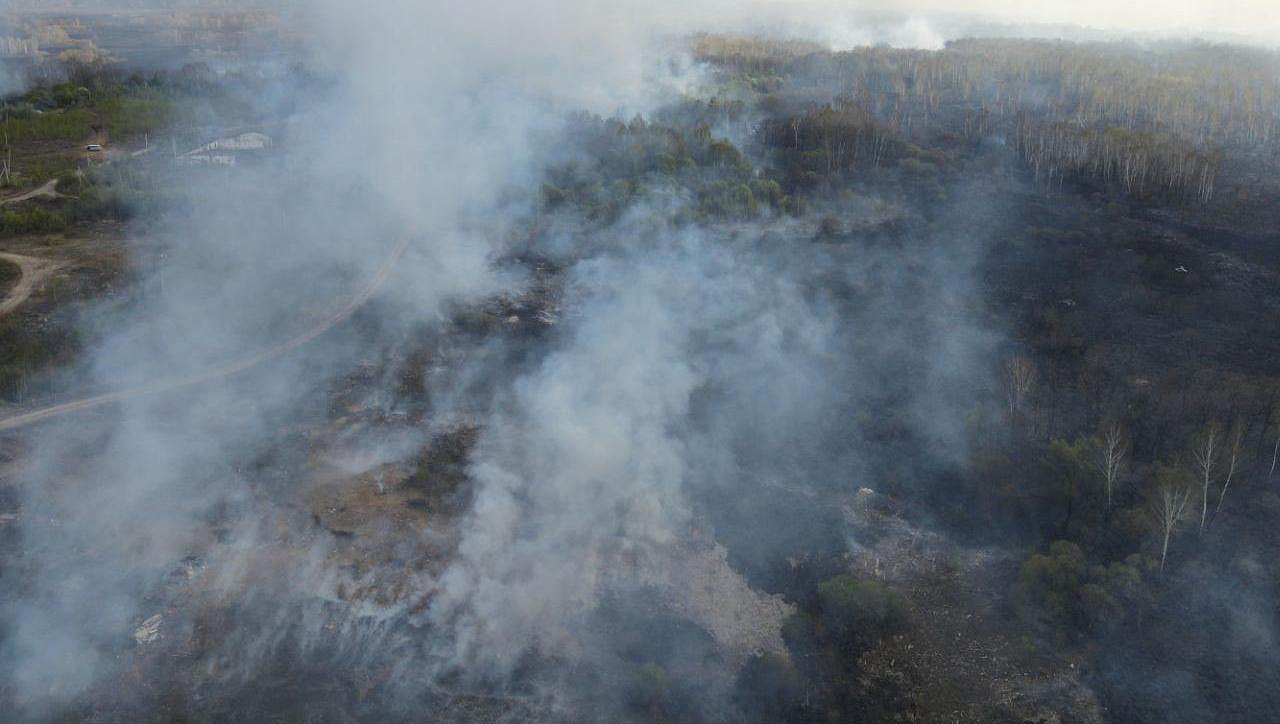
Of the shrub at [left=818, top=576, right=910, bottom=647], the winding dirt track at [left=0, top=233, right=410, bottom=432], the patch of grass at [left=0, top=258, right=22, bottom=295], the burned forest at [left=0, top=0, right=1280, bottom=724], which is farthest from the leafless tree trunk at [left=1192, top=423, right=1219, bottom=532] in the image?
the patch of grass at [left=0, top=258, right=22, bottom=295]

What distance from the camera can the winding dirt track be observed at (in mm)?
20352

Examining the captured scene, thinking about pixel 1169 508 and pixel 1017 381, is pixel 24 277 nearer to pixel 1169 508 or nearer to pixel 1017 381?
pixel 1017 381

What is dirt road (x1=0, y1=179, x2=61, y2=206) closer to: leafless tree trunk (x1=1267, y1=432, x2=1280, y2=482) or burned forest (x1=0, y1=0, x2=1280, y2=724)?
burned forest (x1=0, y1=0, x2=1280, y2=724)

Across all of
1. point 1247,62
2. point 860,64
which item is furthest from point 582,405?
point 1247,62

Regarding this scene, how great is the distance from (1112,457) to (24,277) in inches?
1269

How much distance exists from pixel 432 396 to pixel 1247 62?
248 ft

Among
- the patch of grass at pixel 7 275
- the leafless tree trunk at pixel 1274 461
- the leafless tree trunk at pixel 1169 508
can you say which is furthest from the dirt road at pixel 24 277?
the leafless tree trunk at pixel 1274 461

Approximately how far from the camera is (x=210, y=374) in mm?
22531

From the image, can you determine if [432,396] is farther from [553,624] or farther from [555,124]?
[555,124]

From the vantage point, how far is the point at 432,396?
71.6 feet

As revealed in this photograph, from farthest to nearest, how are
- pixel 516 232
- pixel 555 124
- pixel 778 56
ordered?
pixel 778 56 → pixel 555 124 → pixel 516 232

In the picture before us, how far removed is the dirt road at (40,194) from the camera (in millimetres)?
35688

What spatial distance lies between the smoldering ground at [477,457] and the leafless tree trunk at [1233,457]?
5422mm

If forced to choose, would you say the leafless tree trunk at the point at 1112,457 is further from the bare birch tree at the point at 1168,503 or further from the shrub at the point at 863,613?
the shrub at the point at 863,613
